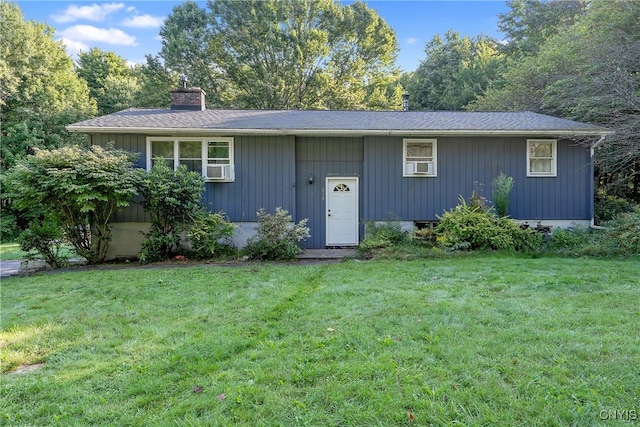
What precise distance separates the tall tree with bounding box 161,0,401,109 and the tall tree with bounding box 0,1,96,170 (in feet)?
19.9

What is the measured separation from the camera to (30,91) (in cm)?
1892

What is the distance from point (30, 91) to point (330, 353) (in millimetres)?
23517

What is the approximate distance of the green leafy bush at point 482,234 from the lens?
8.26m

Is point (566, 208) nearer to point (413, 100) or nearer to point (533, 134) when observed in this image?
point (533, 134)

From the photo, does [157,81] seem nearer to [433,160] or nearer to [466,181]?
[433,160]

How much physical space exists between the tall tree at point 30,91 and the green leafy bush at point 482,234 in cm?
2011

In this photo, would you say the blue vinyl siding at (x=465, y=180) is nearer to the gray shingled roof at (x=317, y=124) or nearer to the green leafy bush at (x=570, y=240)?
the gray shingled roof at (x=317, y=124)

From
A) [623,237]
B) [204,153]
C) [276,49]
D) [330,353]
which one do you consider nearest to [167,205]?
[204,153]

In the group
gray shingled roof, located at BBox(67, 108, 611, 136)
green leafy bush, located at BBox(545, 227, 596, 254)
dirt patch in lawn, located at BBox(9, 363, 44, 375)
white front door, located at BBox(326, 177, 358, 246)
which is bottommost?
dirt patch in lawn, located at BBox(9, 363, 44, 375)

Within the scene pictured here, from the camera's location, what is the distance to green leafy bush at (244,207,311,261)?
8.06 meters

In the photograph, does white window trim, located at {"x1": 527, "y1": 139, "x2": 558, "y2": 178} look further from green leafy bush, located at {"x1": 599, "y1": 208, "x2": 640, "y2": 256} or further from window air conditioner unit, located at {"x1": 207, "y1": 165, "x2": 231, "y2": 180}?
window air conditioner unit, located at {"x1": 207, "y1": 165, "x2": 231, "y2": 180}

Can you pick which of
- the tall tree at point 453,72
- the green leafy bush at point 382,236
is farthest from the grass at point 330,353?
the tall tree at point 453,72

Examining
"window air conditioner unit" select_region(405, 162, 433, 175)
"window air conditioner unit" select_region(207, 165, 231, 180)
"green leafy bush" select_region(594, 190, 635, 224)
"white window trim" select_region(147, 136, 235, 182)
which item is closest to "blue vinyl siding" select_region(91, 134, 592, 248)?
"window air conditioner unit" select_region(405, 162, 433, 175)

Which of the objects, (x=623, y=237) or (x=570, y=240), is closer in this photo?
(x=623, y=237)
